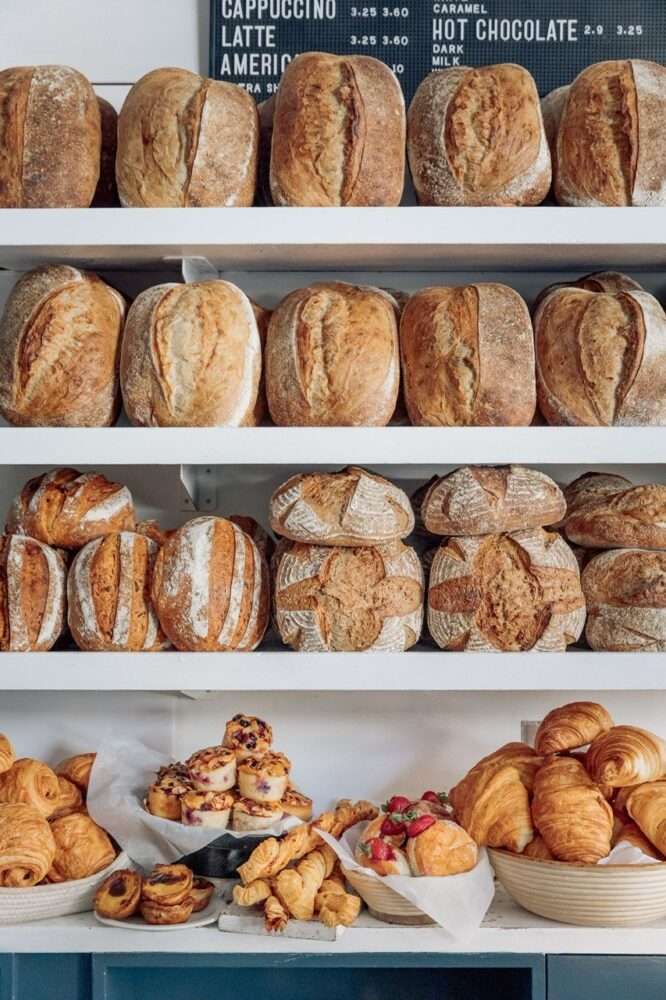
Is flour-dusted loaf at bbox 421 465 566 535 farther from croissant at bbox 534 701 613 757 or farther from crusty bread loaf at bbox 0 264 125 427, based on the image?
crusty bread loaf at bbox 0 264 125 427

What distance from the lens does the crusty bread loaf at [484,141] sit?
170 cm

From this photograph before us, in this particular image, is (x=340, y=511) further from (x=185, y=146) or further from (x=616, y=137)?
(x=616, y=137)

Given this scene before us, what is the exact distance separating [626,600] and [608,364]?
0.41 metres

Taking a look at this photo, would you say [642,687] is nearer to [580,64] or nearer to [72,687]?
[72,687]

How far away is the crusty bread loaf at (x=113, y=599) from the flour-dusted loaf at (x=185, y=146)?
25.0 inches

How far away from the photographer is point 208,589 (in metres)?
1.66

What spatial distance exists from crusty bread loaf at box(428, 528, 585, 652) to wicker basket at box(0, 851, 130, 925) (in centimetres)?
74

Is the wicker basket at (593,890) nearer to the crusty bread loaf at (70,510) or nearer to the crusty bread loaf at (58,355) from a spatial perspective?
the crusty bread loaf at (70,510)

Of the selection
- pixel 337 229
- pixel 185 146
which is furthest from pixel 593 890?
pixel 185 146

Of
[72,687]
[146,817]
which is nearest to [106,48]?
[72,687]

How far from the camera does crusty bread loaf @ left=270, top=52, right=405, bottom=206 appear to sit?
66.3 inches

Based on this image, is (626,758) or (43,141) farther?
(43,141)

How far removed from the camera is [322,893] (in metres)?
1.58

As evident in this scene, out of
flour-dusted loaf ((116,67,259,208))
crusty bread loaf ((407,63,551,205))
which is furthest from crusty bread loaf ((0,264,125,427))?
crusty bread loaf ((407,63,551,205))
